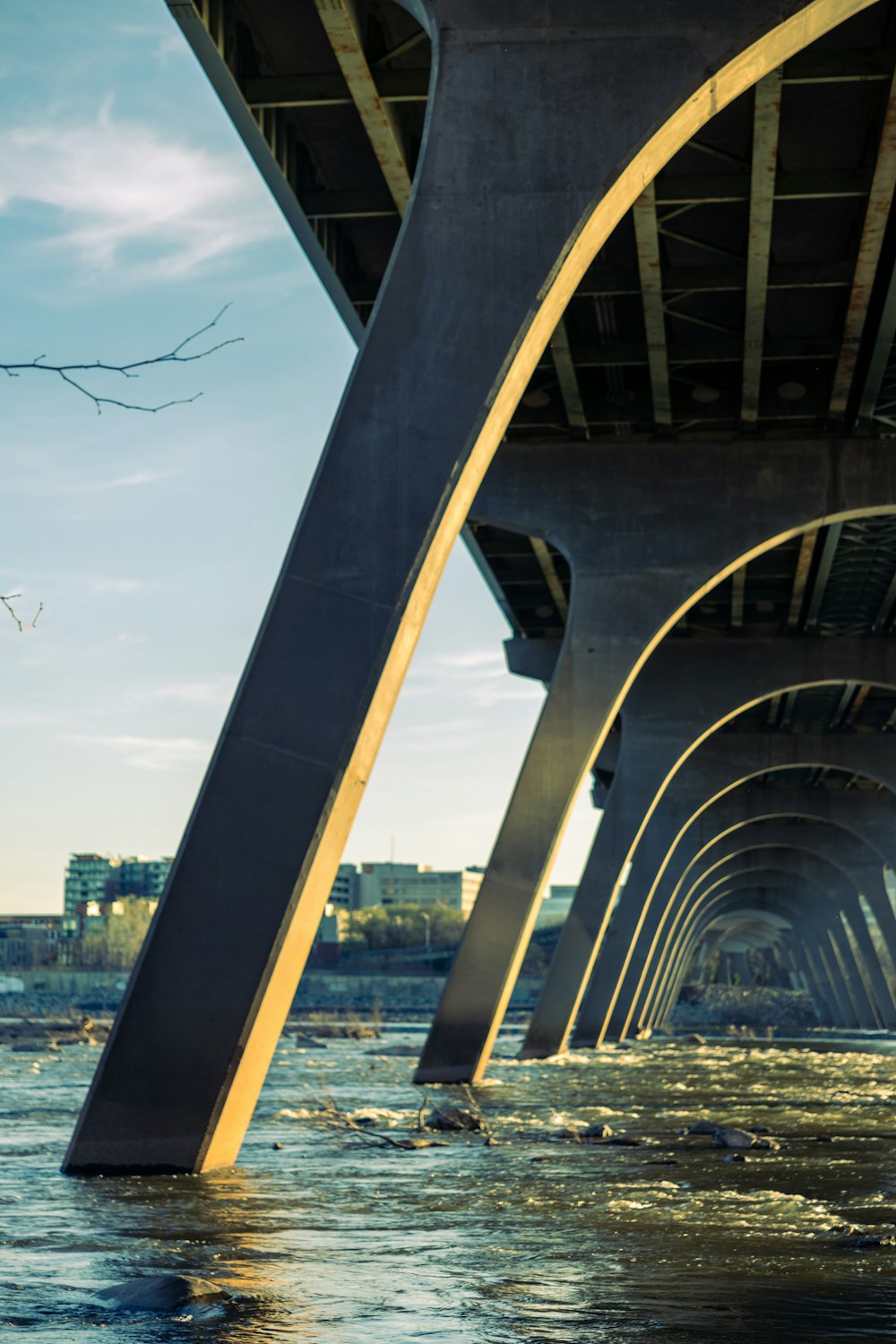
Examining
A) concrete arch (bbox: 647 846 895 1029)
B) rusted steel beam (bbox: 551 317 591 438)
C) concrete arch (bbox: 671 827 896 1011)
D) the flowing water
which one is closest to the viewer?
the flowing water

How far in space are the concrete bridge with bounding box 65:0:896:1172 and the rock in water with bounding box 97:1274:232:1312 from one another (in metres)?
3.56

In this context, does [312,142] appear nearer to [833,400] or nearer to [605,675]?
[833,400]

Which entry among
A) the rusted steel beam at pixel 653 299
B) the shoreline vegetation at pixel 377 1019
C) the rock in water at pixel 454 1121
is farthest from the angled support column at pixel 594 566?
the shoreline vegetation at pixel 377 1019

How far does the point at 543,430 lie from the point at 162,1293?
20.7 meters

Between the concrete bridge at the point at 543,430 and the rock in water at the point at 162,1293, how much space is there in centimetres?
356

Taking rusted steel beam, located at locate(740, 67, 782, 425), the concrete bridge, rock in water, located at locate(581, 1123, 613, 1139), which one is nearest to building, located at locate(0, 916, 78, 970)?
the concrete bridge

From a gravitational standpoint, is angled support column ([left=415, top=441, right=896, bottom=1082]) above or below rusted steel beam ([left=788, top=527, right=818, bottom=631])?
below

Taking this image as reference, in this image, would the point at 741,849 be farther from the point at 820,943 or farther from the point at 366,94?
the point at 366,94

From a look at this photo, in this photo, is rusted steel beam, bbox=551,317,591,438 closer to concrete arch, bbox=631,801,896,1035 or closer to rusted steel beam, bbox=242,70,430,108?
rusted steel beam, bbox=242,70,430,108

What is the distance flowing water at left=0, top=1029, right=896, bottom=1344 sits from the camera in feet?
20.4

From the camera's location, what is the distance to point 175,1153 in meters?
10.4

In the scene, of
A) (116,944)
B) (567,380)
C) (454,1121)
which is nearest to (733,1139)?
(454,1121)

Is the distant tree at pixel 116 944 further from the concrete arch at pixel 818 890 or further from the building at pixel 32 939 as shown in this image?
the concrete arch at pixel 818 890

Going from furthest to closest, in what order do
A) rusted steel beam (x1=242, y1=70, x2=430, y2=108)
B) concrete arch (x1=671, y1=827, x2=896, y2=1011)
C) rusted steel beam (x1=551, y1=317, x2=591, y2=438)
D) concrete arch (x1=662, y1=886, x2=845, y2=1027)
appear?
concrete arch (x1=662, y1=886, x2=845, y2=1027) → concrete arch (x1=671, y1=827, x2=896, y2=1011) → rusted steel beam (x1=551, y1=317, x2=591, y2=438) → rusted steel beam (x1=242, y1=70, x2=430, y2=108)
